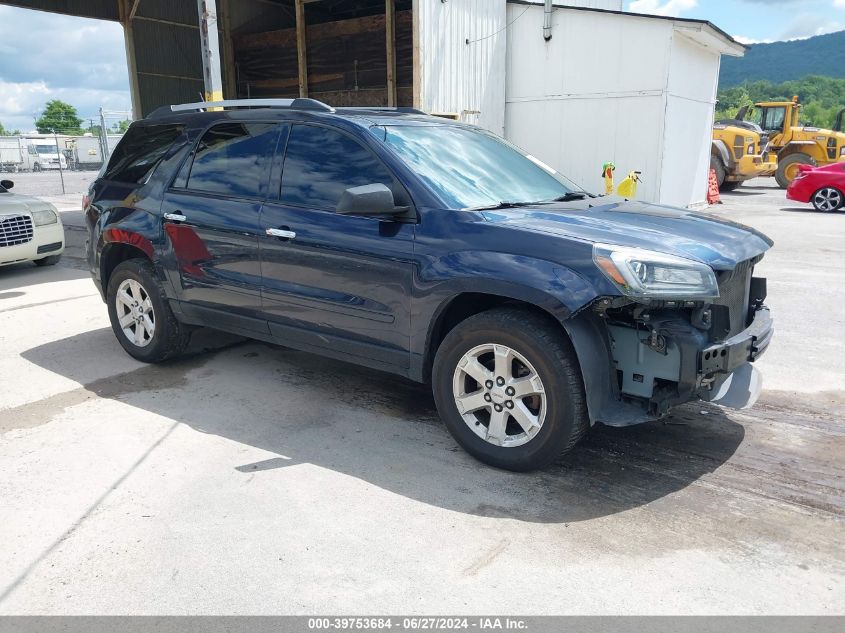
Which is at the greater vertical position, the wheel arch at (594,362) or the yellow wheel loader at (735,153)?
the yellow wheel loader at (735,153)

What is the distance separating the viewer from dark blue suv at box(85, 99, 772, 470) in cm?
324

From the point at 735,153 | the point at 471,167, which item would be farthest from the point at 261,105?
the point at 735,153

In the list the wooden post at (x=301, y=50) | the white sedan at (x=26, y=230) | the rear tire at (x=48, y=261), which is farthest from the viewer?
the wooden post at (x=301, y=50)

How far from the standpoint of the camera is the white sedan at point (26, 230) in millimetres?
8719

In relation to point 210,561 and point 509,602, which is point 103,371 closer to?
point 210,561

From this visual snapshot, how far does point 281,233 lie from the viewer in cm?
420

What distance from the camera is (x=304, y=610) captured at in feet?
8.29

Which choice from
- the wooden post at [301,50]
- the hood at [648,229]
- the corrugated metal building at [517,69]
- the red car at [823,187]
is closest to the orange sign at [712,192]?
the corrugated metal building at [517,69]

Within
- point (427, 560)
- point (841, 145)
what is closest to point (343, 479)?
point (427, 560)

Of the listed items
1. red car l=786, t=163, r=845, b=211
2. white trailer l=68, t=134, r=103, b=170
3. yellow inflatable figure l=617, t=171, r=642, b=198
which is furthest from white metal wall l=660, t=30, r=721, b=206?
white trailer l=68, t=134, r=103, b=170

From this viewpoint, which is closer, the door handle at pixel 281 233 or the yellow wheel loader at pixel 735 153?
the door handle at pixel 281 233

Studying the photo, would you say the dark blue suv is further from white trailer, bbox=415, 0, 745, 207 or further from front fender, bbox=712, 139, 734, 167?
front fender, bbox=712, 139, 734, 167

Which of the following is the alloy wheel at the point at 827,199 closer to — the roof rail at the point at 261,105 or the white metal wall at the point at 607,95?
the white metal wall at the point at 607,95

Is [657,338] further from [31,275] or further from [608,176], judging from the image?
[608,176]
